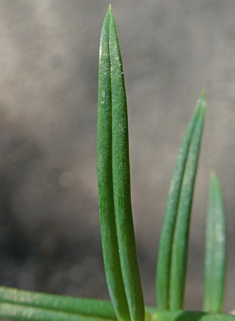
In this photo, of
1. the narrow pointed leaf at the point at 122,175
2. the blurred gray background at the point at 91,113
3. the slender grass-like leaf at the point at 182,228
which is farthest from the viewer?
the blurred gray background at the point at 91,113

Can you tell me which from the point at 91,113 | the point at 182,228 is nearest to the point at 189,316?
the point at 182,228

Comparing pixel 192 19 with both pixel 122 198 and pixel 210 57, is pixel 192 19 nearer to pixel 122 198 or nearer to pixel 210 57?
pixel 210 57

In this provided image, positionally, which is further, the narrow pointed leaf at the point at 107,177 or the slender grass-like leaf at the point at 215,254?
the slender grass-like leaf at the point at 215,254

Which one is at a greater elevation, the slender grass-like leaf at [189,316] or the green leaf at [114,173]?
the green leaf at [114,173]

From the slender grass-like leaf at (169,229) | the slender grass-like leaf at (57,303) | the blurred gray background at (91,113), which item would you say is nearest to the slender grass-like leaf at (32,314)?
the slender grass-like leaf at (57,303)

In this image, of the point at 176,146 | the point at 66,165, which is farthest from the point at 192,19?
the point at 66,165

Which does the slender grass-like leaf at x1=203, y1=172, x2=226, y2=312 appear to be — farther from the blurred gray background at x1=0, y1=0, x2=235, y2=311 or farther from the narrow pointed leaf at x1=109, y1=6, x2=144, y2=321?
the blurred gray background at x1=0, y1=0, x2=235, y2=311

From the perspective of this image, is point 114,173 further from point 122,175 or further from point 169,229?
point 169,229

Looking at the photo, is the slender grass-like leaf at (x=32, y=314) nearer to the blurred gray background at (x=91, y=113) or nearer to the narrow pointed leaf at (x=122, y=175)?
the narrow pointed leaf at (x=122, y=175)
